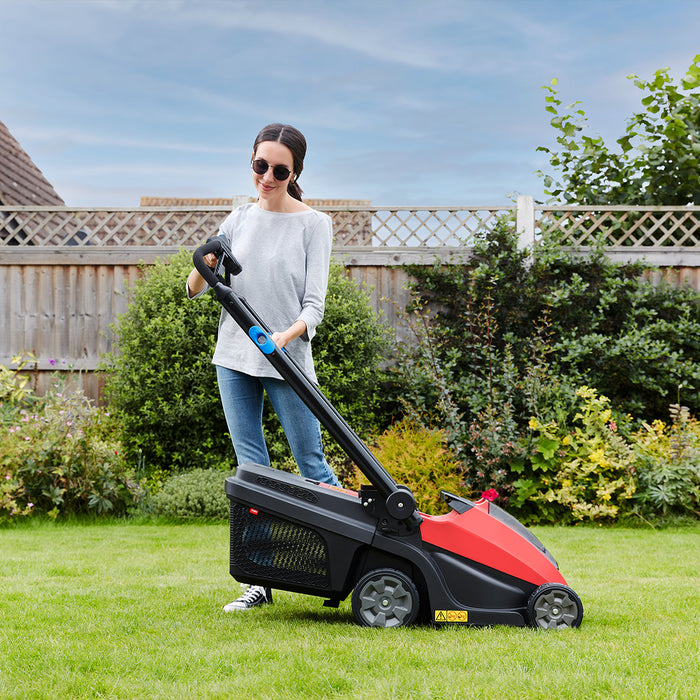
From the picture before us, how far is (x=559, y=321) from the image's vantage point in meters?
7.68

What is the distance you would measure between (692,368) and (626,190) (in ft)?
8.95

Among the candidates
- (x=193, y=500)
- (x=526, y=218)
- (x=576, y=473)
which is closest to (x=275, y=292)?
(x=193, y=500)

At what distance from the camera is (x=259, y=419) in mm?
3182

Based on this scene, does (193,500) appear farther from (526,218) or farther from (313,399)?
(526,218)

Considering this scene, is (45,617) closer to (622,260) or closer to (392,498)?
(392,498)

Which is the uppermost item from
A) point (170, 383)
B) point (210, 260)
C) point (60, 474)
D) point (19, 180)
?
point (19, 180)

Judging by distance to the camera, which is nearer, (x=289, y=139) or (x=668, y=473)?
(x=289, y=139)

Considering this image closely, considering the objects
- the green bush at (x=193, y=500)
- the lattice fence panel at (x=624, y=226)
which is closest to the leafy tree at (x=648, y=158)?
the lattice fence panel at (x=624, y=226)

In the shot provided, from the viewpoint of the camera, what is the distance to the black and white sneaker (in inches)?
121

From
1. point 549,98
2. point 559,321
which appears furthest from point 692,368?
point 549,98

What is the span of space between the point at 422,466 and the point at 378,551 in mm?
3293

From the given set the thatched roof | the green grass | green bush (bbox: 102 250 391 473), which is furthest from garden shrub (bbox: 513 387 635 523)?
the thatched roof

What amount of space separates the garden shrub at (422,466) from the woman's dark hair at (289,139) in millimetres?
3388

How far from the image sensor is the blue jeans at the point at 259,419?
3.07m
